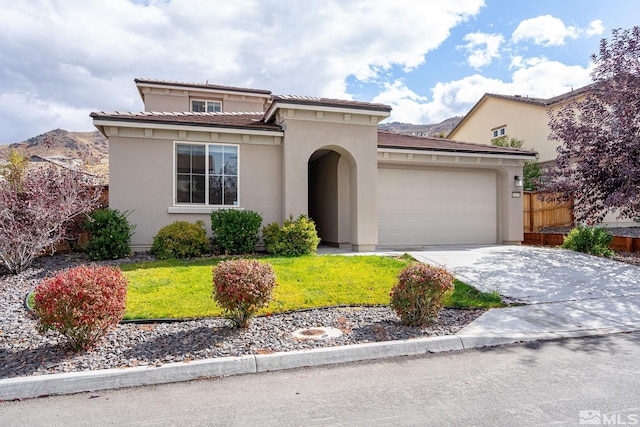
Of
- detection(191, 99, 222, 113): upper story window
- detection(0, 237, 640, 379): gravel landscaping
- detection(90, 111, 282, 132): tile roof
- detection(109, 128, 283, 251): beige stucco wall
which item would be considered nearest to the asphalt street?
detection(0, 237, 640, 379): gravel landscaping

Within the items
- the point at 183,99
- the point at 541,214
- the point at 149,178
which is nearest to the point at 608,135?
the point at 541,214

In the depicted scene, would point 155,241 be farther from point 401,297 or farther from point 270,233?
point 401,297

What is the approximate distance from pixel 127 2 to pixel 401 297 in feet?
31.8

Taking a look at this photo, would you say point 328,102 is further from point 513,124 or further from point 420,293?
point 513,124

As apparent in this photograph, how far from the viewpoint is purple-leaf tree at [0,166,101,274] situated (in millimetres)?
8750

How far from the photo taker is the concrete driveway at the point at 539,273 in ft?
26.7

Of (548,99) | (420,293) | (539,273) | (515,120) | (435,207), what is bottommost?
(539,273)

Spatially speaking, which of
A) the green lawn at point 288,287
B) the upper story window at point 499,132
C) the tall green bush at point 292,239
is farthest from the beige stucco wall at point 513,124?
the green lawn at point 288,287

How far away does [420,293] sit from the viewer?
5.68 metres

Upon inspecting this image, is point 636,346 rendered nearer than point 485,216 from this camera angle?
Yes

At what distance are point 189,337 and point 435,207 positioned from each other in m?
10.9

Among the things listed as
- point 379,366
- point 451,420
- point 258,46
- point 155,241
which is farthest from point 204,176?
point 451,420

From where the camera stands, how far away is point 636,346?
524 cm

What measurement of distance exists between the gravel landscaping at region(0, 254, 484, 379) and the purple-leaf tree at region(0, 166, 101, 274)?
234 centimetres
